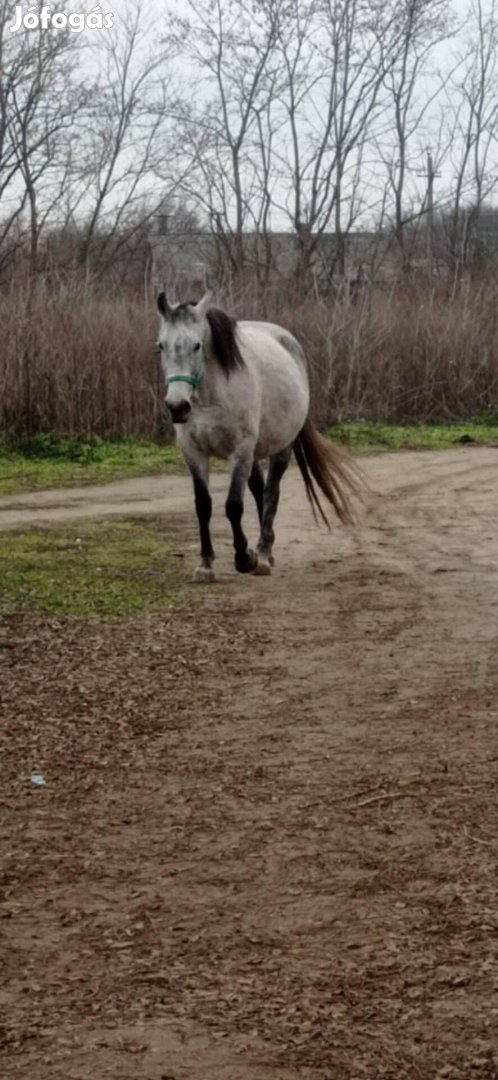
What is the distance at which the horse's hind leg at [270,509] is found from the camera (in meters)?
10.5

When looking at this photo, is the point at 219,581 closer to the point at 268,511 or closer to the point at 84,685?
the point at 268,511

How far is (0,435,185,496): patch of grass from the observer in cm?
1662

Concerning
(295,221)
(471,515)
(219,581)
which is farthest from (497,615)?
(295,221)

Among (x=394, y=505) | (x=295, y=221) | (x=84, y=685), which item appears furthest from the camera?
(x=295, y=221)

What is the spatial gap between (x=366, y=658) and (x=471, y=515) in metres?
6.15

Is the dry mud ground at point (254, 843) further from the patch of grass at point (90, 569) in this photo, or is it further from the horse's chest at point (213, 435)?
the horse's chest at point (213, 435)

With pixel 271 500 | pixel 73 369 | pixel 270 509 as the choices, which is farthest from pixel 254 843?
pixel 73 369

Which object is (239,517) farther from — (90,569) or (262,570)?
(90,569)

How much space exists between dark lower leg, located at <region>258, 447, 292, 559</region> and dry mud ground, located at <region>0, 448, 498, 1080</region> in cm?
136

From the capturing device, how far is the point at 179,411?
9.38m

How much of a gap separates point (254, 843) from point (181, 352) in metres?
5.31

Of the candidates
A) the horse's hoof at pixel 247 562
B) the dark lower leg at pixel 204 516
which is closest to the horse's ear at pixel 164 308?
the dark lower leg at pixel 204 516

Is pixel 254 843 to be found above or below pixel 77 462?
above

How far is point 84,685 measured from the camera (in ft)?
22.5
